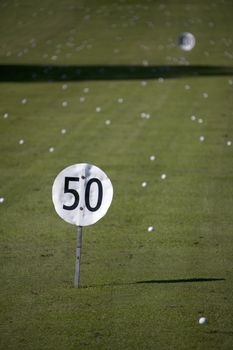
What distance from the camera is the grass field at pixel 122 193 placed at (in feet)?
29.8

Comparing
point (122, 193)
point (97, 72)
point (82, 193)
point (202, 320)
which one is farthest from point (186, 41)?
point (202, 320)

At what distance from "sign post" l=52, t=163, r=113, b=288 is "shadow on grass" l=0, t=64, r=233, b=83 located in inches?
857

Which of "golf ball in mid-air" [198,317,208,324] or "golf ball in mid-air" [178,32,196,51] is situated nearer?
"golf ball in mid-air" [198,317,208,324]

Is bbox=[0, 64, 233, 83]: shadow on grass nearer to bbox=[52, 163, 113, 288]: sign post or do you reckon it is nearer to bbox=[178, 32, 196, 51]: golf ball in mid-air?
bbox=[178, 32, 196, 51]: golf ball in mid-air

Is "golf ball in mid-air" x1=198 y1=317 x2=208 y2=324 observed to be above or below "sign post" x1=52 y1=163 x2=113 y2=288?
below

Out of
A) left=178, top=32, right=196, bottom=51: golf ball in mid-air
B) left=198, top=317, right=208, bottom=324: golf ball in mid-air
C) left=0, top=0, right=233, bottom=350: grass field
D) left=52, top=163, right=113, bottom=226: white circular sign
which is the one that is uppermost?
left=52, top=163, right=113, bottom=226: white circular sign

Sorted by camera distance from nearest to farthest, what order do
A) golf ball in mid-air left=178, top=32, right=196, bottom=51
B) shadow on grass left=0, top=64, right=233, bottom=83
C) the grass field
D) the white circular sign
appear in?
the grass field
the white circular sign
shadow on grass left=0, top=64, right=233, bottom=83
golf ball in mid-air left=178, top=32, right=196, bottom=51

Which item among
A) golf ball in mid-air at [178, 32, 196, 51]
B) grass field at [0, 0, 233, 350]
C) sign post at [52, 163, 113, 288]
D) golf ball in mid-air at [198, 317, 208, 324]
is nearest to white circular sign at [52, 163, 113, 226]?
sign post at [52, 163, 113, 288]

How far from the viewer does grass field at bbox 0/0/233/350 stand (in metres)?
9.08

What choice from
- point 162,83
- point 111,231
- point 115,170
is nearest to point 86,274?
point 111,231

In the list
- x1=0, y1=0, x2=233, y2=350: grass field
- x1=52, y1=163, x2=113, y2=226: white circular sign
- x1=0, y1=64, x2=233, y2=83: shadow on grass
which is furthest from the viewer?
x1=0, y1=64, x2=233, y2=83: shadow on grass

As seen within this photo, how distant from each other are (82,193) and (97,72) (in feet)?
78.0

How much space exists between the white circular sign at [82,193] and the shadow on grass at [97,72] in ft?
71.4

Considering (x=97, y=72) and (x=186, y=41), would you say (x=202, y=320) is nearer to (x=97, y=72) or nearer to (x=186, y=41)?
(x=97, y=72)
